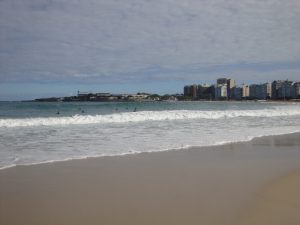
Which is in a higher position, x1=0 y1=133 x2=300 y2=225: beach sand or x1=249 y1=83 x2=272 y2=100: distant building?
x1=249 y1=83 x2=272 y2=100: distant building

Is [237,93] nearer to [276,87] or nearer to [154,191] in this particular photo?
[276,87]

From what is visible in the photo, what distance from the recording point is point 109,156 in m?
7.80

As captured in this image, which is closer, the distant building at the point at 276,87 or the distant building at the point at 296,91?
the distant building at the point at 296,91

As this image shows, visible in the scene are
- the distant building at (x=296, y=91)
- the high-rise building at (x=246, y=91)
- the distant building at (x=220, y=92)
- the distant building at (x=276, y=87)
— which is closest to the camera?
the distant building at (x=296, y=91)

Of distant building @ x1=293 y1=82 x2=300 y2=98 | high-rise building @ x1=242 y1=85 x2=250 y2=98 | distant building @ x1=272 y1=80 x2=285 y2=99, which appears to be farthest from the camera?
high-rise building @ x1=242 y1=85 x2=250 y2=98

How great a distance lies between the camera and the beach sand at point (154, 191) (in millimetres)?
3803

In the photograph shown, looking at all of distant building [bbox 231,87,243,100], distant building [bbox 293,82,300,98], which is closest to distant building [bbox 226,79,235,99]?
distant building [bbox 231,87,243,100]

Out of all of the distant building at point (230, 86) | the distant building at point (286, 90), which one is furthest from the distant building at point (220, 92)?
A: the distant building at point (286, 90)

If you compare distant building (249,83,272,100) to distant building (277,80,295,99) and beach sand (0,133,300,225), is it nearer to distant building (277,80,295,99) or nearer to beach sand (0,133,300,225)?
distant building (277,80,295,99)

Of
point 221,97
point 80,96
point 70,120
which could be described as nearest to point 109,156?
point 70,120

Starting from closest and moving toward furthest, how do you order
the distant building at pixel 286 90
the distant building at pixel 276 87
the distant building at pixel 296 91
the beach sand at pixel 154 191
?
the beach sand at pixel 154 191 < the distant building at pixel 296 91 < the distant building at pixel 286 90 < the distant building at pixel 276 87

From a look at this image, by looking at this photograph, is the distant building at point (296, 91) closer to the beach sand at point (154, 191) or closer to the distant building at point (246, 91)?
the distant building at point (246, 91)

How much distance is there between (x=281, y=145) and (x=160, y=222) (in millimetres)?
7184

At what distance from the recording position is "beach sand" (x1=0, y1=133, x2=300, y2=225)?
3.80m
